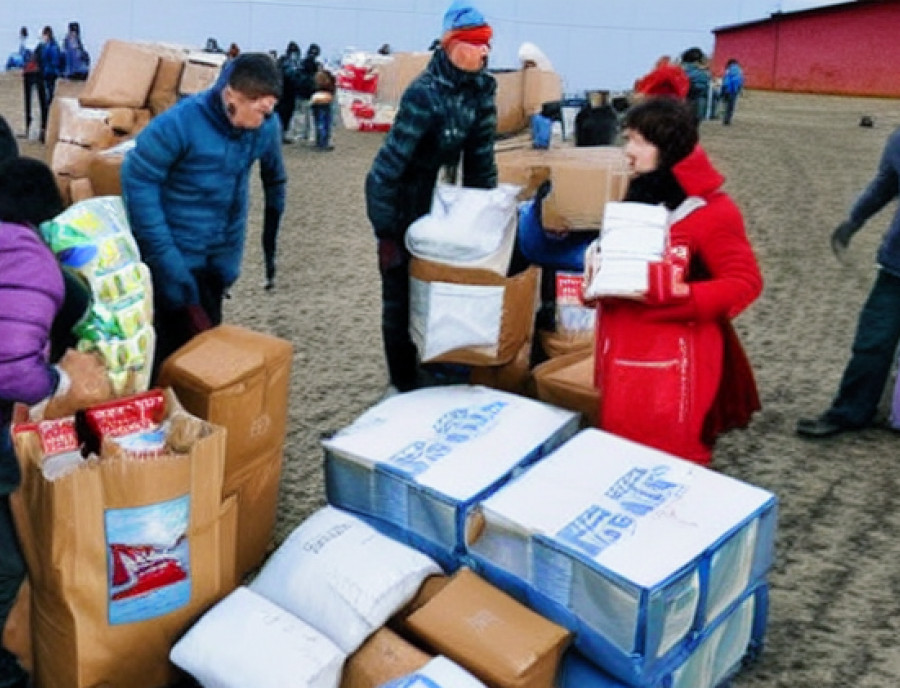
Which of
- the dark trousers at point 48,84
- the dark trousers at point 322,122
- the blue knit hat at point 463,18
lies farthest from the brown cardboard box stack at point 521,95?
the blue knit hat at point 463,18

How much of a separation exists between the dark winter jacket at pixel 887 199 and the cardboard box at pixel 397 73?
420 inches

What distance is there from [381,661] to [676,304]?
44.3 inches

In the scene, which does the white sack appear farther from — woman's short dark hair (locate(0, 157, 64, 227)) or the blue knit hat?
woman's short dark hair (locate(0, 157, 64, 227))

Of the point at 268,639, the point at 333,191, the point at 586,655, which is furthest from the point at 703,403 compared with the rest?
the point at 333,191

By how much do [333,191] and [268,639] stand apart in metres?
8.52

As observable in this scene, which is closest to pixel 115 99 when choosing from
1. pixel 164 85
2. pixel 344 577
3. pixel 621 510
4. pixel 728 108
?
pixel 164 85

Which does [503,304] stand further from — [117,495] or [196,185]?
[117,495]

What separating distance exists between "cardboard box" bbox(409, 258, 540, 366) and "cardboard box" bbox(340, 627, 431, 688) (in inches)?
41.8

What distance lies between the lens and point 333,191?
10547mm

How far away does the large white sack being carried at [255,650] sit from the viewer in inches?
88.7

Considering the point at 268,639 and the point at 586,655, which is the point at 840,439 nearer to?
the point at 586,655

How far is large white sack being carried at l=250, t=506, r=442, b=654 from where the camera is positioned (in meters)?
2.39

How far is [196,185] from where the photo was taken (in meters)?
3.32

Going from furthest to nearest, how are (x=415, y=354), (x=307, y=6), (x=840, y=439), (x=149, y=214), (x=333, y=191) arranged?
(x=307, y=6) < (x=333, y=191) < (x=840, y=439) < (x=415, y=354) < (x=149, y=214)
